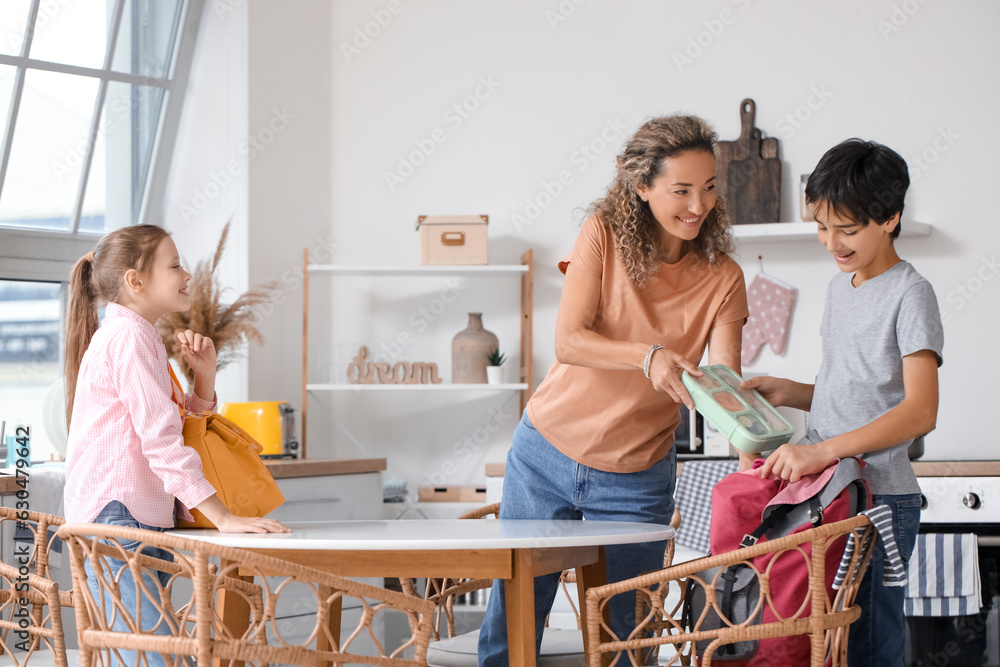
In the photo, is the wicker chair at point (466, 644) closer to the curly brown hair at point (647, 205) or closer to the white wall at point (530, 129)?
the curly brown hair at point (647, 205)

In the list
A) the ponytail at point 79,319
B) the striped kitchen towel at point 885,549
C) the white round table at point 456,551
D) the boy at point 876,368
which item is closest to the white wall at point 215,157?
the ponytail at point 79,319

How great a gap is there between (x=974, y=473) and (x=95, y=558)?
2.44m

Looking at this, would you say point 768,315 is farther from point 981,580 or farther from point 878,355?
point 878,355

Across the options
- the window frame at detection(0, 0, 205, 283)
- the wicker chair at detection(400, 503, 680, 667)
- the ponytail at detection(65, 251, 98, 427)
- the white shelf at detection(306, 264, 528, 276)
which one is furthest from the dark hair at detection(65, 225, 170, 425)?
the white shelf at detection(306, 264, 528, 276)

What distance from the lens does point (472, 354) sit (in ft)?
11.2

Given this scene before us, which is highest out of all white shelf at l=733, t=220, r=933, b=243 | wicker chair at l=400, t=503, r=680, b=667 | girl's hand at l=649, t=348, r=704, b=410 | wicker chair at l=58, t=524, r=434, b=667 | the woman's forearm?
white shelf at l=733, t=220, r=933, b=243

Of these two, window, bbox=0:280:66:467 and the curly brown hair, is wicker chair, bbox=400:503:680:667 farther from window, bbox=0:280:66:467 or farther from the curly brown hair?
window, bbox=0:280:66:467

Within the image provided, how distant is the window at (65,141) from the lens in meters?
Answer: 2.98

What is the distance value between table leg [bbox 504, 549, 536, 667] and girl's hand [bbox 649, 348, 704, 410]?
1.16 feet

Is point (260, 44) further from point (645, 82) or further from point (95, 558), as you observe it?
point (95, 558)

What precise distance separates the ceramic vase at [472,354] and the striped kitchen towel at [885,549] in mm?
2088

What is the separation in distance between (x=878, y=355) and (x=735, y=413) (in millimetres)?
258

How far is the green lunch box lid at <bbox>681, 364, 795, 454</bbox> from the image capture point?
1.45 m

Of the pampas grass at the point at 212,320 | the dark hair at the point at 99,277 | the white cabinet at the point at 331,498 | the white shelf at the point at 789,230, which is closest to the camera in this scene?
the dark hair at the point at 99,277
